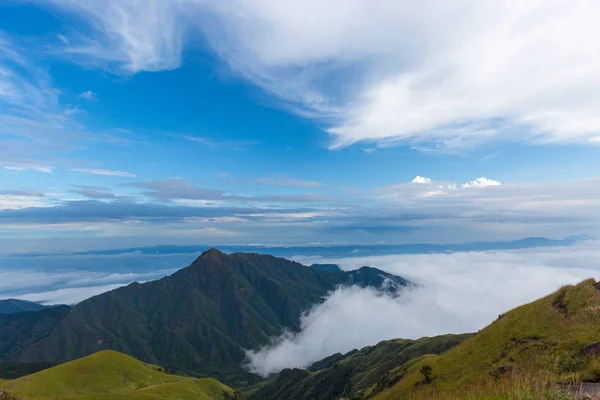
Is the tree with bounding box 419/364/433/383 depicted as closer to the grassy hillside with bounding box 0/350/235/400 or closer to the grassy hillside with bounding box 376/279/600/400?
the grassy hillside with bounding box 376/279/600/400

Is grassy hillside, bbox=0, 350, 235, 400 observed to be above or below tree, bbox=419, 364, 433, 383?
below

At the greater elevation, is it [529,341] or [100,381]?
[529,341]

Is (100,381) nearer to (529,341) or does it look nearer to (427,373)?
(427,373)

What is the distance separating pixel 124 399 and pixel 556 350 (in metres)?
101

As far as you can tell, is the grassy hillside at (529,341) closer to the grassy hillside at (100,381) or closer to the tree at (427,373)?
the tree at (427,373)

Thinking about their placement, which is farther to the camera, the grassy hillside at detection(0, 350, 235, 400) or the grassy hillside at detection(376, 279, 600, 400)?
the grassy hillside at detection(0, 350, 235, 400)

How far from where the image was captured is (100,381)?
499ft

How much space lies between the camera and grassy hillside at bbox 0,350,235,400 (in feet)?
419

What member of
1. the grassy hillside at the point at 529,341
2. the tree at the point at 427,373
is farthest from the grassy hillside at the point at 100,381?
the grassy hillside at the point at 529,341

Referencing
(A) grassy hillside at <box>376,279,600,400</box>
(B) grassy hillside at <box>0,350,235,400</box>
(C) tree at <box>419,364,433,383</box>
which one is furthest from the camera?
(B) grassy hillside at <box>0,350,235,400</box>

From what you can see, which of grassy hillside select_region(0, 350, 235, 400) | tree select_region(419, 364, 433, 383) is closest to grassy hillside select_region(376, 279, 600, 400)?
tree select_region(419, 364, 433, 383)

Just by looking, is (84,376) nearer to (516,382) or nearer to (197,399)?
(197,399)

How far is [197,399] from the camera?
158m

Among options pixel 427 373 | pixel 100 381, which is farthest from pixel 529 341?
pixel 100 381
